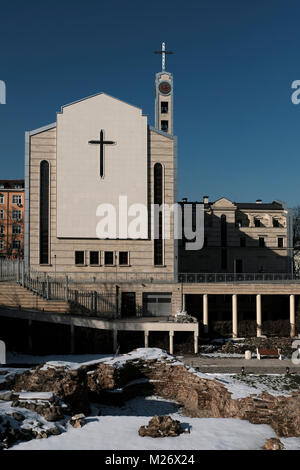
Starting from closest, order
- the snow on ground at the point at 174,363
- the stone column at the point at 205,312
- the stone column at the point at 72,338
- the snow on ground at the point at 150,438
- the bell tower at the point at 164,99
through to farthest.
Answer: the snow on ground at the point at 150,438 < the snow on ground at the point at 174,363 < the stone column at the point at 72,338 < the stone column at the point at 205,312 < the bell tower at the point at 164,99

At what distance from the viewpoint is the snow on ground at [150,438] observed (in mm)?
14086

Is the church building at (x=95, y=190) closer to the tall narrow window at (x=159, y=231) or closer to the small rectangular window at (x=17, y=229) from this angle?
the tall narrow window at (x=159, y=231)

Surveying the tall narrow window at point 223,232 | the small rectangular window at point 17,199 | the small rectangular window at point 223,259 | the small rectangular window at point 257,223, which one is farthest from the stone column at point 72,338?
the small rectangular window at point 17,199

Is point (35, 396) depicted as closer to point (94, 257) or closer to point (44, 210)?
point (94, 257)

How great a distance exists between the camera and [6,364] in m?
30.7

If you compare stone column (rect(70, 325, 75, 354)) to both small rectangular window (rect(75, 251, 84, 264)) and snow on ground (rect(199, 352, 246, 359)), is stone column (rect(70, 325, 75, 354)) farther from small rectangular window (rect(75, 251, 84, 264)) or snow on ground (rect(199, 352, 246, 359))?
small rectangular window (rect(75, 251, 84, 264))

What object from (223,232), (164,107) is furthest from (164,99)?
(223,232)

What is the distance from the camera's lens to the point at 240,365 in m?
31.9

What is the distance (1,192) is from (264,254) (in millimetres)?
53252

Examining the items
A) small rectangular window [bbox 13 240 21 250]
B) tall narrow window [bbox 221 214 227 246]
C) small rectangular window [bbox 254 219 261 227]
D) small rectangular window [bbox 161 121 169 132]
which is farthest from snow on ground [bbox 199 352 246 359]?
small rectangular window [bbox 13 240 21 250]

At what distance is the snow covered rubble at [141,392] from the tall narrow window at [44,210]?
20.8 meters

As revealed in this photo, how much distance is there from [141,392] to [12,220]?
6682 cm

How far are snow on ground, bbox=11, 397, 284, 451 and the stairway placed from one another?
2207 centimetres
